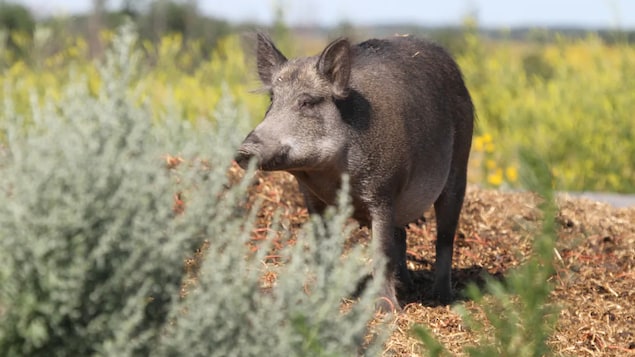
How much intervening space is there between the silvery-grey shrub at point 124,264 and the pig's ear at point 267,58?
235cm

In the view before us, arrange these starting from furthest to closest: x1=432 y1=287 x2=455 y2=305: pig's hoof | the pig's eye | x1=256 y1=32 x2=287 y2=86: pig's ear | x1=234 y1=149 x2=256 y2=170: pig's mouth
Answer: x1=432 y1=287 x2=455 y2=305: pig's hoof, x1=256 y1=32 x2=287 y2=86: pig's ear, the pig's eye, x1=234 y1=149 x2=256 y2=170: pig's mouth

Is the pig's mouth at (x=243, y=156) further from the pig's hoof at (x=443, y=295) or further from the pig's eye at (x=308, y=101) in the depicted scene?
the pig's hoof at (x=443, y=295)

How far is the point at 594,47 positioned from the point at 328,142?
887cm

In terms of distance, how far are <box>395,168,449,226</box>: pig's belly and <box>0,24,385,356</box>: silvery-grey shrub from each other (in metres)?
2.38

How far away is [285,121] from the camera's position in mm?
5195

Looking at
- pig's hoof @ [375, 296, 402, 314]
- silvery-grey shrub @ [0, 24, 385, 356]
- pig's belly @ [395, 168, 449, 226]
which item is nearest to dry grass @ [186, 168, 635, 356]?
pig's hoof @ [375, 296, 402, 314]

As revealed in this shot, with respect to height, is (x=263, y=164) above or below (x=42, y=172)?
below

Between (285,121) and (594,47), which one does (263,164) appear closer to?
(285,121)

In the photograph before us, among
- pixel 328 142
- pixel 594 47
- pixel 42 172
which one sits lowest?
pixel 594 47

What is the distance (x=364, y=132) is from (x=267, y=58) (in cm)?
74

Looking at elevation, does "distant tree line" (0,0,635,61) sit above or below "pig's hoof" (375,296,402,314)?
below

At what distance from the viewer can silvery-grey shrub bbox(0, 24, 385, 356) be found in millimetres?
2885

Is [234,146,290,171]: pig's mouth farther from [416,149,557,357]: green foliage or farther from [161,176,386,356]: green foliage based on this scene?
[416,149,557,357]: green foliage

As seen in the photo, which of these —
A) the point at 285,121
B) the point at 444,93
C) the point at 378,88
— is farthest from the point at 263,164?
the point at 444,93
